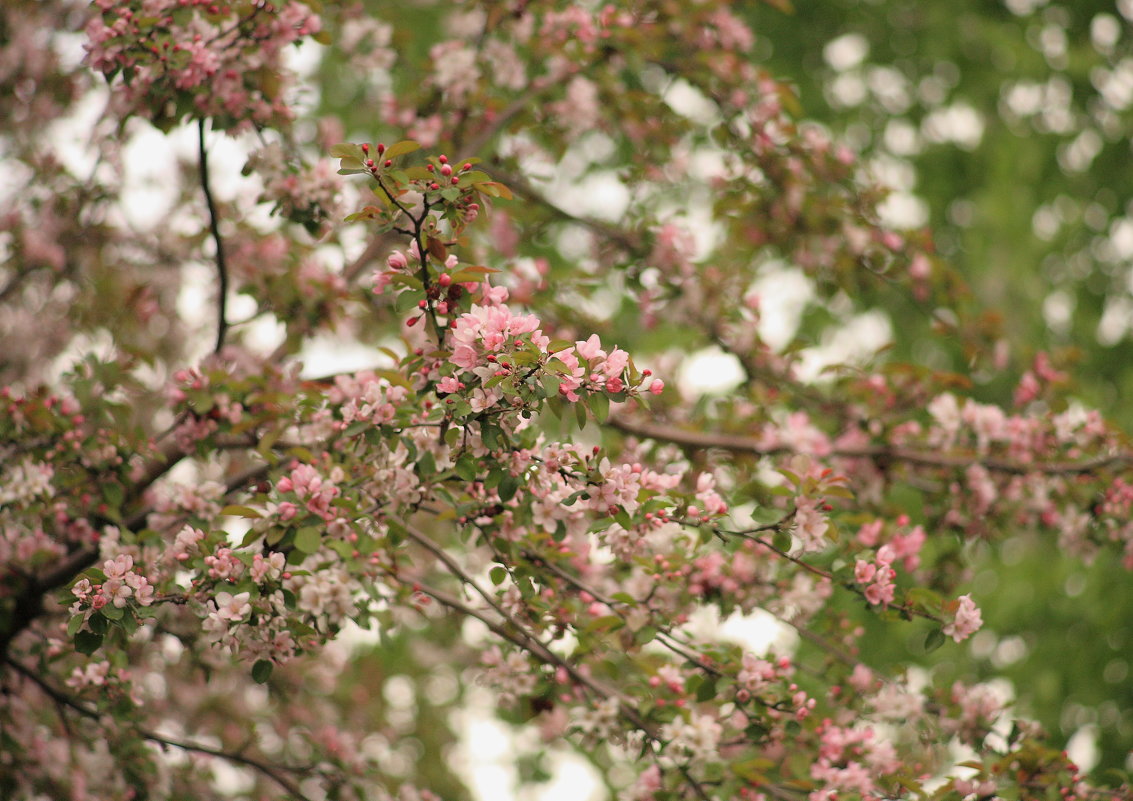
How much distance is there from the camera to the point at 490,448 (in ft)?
6.26

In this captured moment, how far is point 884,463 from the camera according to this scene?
11.1 feet

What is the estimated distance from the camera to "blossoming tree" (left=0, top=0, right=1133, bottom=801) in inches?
82.5

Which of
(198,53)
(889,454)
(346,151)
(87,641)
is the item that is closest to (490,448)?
(346,151)

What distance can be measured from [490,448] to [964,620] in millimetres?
1207

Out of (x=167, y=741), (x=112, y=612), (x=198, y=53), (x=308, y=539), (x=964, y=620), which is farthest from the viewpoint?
(x=167, y=741)

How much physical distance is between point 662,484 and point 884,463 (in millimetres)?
1457

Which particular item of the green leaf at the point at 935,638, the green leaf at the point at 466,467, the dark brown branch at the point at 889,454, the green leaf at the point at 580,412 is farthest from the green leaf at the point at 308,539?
the green leaf at the point at 935,638

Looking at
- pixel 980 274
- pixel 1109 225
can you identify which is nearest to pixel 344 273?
pixel 980 274

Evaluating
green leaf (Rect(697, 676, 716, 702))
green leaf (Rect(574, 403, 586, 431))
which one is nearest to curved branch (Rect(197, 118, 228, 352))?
green leaf (Rect(574, 403, 586, 431))

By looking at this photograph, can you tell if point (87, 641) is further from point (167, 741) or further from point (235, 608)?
point (167, 741)

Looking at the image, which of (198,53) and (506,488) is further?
(198,53)

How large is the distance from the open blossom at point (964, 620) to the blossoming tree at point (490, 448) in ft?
0.05

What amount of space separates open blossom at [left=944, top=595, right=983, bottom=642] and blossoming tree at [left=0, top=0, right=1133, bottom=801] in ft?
0.05

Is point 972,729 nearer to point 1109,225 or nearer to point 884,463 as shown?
A: point 884,463
